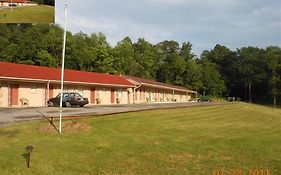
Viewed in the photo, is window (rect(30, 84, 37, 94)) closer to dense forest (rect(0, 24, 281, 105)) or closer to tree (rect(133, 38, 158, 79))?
dense forest (rect(0, 24, 281, 105))

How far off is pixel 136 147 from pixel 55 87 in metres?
23.4

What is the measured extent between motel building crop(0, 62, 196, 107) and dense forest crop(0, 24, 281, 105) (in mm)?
16728

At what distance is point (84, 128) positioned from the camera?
18.8 m

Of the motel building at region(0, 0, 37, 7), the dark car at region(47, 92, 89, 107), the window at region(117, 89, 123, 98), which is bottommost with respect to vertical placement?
the dark car at region(47, 92, 89, 107)

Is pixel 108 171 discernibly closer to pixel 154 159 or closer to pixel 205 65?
pixel 154 159

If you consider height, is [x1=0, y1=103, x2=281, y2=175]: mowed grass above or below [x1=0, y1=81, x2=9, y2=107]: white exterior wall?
below

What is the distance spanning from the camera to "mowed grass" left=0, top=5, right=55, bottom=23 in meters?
11.9

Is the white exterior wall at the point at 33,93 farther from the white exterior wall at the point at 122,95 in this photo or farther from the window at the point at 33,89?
the white exterior wall at the point at 122,95

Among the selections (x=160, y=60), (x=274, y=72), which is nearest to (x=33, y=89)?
(x=160, y=60)

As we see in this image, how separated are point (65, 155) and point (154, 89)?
4530cm

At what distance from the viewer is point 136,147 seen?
16375 mm

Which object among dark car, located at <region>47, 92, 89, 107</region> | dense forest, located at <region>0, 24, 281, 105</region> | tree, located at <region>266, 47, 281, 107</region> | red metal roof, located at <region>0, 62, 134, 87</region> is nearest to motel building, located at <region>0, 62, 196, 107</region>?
red metal roof, located at <region>0, 62, 134, 87</region>

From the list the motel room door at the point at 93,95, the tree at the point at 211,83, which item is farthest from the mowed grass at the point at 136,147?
the tree at the point at 211,83

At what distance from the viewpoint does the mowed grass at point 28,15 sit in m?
11.9
